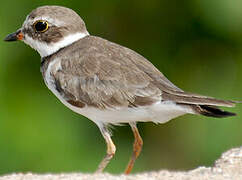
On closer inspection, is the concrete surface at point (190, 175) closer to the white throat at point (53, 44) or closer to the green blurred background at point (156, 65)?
the white throat at point (53, 44)

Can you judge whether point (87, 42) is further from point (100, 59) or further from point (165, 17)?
point (165, 17)

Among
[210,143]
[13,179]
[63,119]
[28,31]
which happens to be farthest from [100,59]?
[210,143]

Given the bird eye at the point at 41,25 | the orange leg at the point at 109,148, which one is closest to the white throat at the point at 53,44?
the bird eye at the point at 41,25

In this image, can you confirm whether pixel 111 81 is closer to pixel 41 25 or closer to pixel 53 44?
pixel 53 44

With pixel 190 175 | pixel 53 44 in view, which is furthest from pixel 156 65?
pixel 190 175

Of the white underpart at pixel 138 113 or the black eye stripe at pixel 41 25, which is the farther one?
the black eye stripe at pixel 41 25
